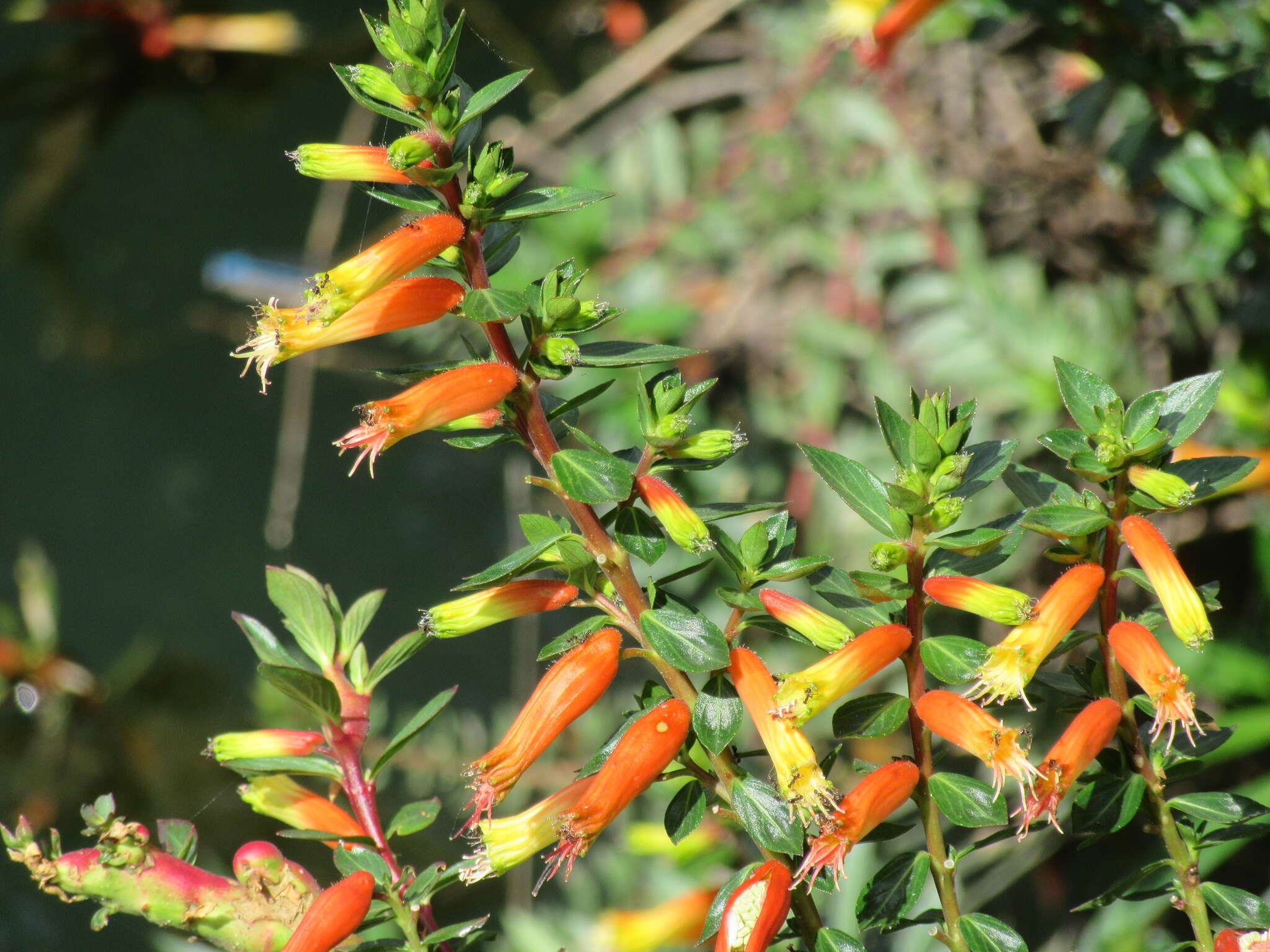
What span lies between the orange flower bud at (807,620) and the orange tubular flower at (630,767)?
0.19 feet

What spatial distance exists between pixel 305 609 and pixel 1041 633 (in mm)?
342

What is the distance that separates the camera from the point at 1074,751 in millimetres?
449

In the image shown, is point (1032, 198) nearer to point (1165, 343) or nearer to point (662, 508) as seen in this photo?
point (1165, 343)

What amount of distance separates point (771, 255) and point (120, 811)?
1.22 metres

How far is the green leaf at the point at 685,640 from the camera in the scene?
1.40 feet

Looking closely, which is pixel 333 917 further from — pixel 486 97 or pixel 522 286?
pixel 522 286

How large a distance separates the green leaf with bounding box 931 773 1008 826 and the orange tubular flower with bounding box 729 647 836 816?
0.15 feet

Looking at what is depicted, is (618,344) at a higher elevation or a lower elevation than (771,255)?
higher

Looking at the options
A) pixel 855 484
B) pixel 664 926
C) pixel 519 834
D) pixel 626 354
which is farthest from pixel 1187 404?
pixel 664 926

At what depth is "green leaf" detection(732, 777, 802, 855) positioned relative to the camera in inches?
16.8

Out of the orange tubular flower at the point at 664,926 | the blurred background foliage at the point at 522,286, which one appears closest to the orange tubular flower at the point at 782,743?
the orange tubular flower at the point at 664,926

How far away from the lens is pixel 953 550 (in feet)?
1.62

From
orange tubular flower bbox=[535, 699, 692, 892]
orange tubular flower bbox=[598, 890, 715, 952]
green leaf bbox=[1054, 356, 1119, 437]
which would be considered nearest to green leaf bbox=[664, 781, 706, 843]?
orange tubular flower bbox=[535, 699, 692, 892]

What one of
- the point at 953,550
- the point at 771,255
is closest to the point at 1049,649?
the point at 953,550
